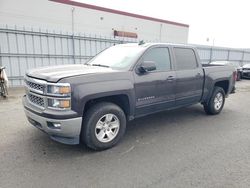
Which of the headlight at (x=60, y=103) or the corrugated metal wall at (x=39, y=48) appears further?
the corrugated metal wall at (x=39, y=48)

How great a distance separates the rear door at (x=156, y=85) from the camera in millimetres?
4027

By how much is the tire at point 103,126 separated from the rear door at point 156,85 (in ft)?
1.70

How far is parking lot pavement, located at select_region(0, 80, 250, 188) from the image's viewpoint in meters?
2.78

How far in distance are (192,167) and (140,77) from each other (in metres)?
1.84

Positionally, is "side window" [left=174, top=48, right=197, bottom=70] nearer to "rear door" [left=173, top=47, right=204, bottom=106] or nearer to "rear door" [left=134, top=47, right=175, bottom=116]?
"rear door" [left=173, top=47, right=204, bottom=106]

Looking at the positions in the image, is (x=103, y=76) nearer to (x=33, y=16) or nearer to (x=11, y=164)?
(x=11, y=164)

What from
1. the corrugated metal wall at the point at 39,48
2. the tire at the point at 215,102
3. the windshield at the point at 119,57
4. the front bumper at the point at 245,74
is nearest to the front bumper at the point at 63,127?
the windshield at the point at 119,57

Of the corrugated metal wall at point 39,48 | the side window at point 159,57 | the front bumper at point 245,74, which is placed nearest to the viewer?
the side window at point 159,57

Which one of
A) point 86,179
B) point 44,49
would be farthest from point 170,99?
point 44,49

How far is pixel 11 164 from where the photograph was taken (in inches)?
123

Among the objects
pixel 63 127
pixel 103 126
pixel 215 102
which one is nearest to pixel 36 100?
pixel 63 127

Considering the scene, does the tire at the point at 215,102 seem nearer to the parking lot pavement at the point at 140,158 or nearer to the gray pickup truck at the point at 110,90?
the gray pickup truck at the point at 110,90

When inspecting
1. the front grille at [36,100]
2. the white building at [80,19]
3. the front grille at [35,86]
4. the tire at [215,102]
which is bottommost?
the tire at [215,102]

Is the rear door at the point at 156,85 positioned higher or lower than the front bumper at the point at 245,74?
higher
